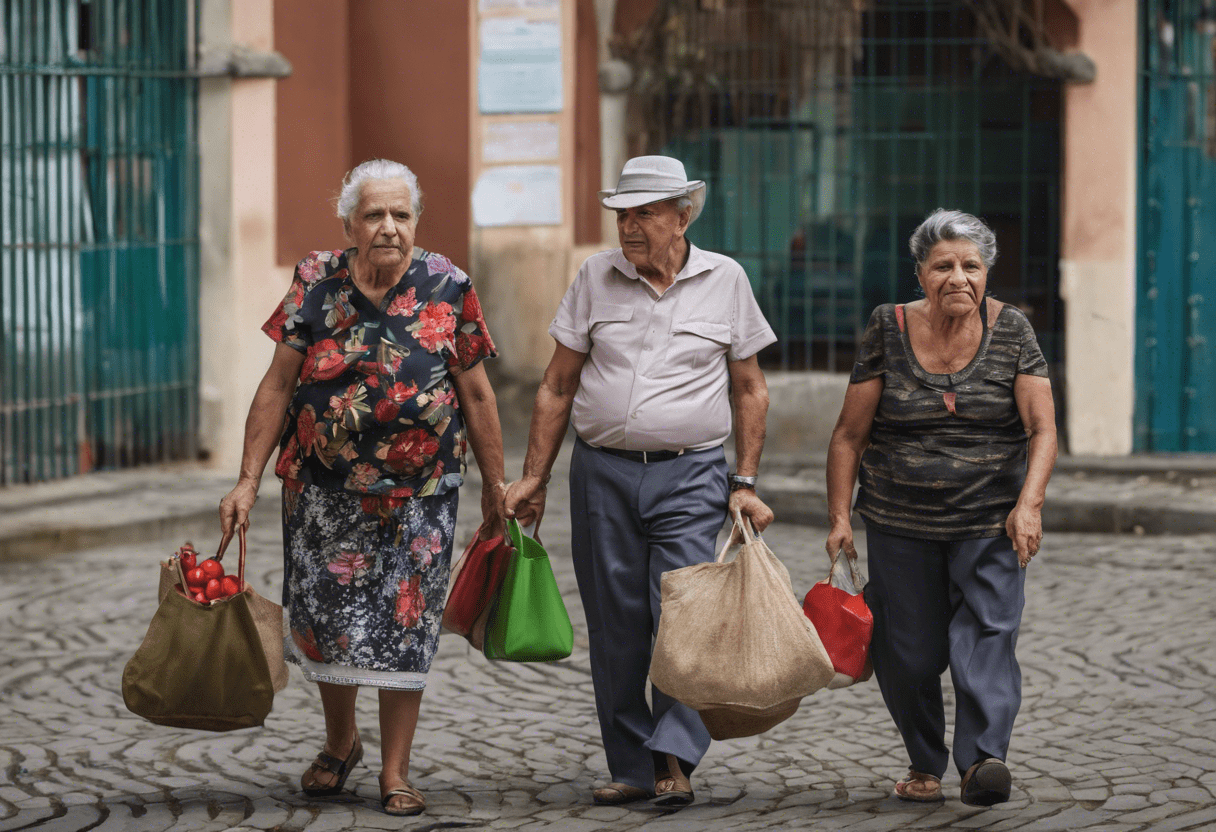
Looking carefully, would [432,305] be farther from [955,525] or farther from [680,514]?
[955,525]

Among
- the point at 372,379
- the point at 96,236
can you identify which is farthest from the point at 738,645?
the point at 96,236

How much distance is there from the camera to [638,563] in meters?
5.08

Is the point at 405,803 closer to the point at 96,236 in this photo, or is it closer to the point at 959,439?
the point at 959,439

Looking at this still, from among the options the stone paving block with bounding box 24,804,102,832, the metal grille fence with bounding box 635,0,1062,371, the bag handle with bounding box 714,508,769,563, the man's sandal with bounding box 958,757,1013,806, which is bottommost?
the stone paving block with bounding box 24,804,102,832

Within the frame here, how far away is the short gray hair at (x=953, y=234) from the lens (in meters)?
4.88

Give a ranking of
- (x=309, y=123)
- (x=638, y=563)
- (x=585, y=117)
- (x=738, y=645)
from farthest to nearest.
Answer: (x=585, y=117)
(x=309, y=123)
(x=638, y=563)
(x=738, y=645)

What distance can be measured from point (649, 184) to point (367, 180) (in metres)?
0.76

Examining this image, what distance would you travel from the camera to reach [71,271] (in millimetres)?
10336

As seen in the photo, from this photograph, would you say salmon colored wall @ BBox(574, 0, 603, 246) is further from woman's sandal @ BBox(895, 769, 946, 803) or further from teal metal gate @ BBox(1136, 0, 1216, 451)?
woman's sandal @ BBox(895, 769, 946, 803)

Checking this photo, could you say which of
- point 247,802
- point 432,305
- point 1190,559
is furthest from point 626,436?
point 1190,559

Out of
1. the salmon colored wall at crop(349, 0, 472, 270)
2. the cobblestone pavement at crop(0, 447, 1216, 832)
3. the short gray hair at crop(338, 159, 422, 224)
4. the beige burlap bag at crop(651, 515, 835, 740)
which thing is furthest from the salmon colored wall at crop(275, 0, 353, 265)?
the beige burlap bag at crop(651, 515, 835, 740)

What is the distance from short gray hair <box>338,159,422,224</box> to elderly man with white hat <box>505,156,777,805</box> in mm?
527

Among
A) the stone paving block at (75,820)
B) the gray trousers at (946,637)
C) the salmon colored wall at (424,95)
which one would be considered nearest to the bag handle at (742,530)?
the gray trousers at (946,637)

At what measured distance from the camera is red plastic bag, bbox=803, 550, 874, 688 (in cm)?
490
